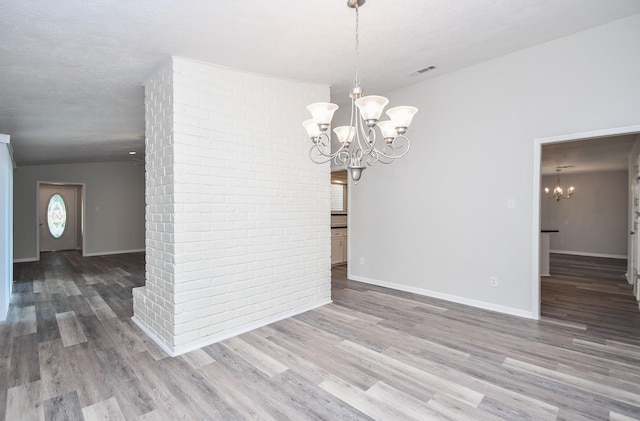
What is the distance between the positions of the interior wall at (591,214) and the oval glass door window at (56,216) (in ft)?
46.0

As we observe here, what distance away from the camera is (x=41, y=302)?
4.24 metres

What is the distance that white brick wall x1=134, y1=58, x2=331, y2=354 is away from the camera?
2.83 meters

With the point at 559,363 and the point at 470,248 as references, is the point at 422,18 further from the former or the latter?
the point at 559,363

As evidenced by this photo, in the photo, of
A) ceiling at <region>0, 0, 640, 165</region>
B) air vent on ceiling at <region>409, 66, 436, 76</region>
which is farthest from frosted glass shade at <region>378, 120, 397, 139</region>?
air vent on ceiling at <region>409, 66, 436, 76</region>

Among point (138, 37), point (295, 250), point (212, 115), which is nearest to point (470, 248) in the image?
point (295, 250)

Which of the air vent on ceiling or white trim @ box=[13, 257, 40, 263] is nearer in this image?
the air vent on ceiling

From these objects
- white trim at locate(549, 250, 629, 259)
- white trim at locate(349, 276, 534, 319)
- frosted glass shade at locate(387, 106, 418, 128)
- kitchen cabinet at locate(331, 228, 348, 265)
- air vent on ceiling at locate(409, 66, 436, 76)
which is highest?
air vent on ceiling at locate(409, 66, 436, 76)

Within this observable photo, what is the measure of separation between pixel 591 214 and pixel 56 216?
51.2 ft

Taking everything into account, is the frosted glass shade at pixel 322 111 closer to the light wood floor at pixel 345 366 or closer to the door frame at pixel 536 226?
the light wood floor at pixel 345 366

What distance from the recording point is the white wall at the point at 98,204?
25.1ft

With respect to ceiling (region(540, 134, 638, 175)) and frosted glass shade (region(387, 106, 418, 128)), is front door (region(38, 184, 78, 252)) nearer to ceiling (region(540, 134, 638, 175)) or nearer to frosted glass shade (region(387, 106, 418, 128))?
frosted glass shade (region(387, 106, 418, 128))

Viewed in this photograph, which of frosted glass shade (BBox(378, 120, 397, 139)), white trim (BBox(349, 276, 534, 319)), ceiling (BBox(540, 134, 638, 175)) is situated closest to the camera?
frosted glass shade (BBox(378, 120, 397, 139))

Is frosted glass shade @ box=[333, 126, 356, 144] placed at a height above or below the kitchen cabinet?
above

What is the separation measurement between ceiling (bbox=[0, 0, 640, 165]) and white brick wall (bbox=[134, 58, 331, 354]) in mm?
305
